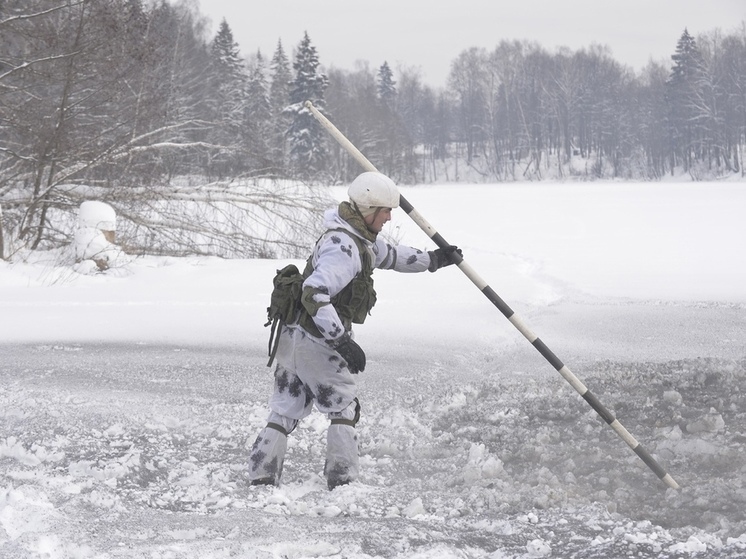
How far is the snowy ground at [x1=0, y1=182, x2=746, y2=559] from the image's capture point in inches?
133

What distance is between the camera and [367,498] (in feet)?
12.4

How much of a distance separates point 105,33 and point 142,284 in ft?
11.3

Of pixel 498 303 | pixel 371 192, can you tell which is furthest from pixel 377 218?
pixel 498 303

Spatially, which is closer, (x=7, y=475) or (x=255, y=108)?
(x=7, y=475)

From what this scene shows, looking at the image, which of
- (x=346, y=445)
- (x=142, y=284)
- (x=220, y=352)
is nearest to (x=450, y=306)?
Answer: (x=220, y=352)

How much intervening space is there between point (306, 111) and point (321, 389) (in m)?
40.6

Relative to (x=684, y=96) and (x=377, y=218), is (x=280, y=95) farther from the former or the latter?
(x=377, y=218)

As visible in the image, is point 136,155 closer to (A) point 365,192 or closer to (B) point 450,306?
(B) point 450,306

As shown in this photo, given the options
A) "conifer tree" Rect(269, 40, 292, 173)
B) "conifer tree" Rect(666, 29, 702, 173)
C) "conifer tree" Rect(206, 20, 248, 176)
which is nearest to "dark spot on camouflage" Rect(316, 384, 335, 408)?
"conifer tree" Rect(206, 20, 248, 176)

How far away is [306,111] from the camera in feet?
143

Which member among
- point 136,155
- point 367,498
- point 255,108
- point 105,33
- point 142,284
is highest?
point 255,108

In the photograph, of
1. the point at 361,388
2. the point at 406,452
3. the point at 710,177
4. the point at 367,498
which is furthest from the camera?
the point at 710,177

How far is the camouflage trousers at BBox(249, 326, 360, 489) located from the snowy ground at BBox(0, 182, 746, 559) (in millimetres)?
121

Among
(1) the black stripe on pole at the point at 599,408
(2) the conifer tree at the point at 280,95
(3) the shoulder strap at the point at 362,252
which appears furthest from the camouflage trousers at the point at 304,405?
(2) the conifer tree at the point at 280,95
